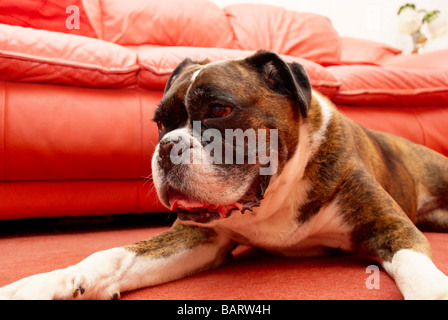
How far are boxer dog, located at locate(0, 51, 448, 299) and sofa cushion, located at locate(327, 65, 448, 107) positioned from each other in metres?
1.08

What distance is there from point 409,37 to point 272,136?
4.69 m

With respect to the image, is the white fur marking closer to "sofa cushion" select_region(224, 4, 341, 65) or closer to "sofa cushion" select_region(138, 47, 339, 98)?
"sofa cushion" select_region(138, 47, 339, 98)

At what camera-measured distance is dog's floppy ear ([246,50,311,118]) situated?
4.03 ft

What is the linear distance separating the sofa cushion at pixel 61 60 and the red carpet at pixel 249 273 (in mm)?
841

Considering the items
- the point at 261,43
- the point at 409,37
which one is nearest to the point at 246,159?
the point at 261,43

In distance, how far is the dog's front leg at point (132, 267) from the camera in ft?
3.27

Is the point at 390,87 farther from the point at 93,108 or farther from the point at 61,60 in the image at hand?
the point at 61,60

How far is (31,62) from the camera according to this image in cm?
188

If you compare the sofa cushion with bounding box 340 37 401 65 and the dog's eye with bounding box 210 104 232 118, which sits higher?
the sofa cushion with bounding box 340 37 401 65

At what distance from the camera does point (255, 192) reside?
3.82 ft

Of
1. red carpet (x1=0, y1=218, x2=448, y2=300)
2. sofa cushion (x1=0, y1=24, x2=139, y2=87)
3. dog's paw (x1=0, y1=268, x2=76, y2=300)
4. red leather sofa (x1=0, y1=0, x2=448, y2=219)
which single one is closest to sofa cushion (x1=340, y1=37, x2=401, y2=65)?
red leather sofa (x1=0, y1=0, x2=448, y2=219)

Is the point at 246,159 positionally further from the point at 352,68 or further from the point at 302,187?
the point at 352,68

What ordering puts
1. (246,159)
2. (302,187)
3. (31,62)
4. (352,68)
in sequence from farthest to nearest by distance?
(352,68) < (31,62) < (302,187) < (246,159)

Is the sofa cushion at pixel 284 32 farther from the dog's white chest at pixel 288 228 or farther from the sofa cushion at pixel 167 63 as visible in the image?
the dog's white chest at pixel 288 228
